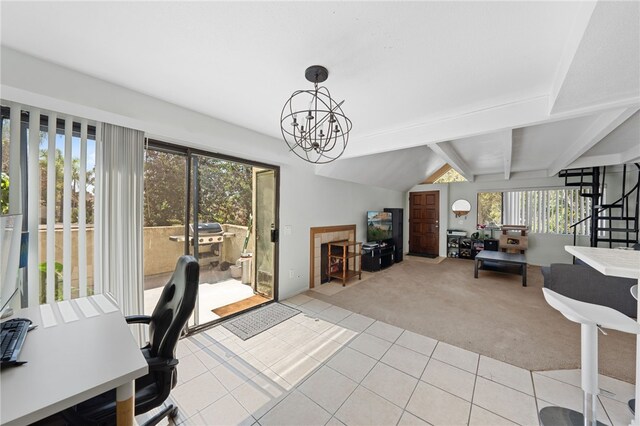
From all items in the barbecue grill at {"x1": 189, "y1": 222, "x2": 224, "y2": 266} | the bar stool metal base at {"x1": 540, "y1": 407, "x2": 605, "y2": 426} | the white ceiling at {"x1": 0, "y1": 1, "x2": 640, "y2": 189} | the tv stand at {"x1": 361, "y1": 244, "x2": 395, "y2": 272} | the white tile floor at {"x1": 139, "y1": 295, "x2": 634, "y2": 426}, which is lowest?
the white tile floor at {"x1": 139, "y1": 295, "x2": 634, "y2": 426}

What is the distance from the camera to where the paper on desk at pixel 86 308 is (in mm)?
1442

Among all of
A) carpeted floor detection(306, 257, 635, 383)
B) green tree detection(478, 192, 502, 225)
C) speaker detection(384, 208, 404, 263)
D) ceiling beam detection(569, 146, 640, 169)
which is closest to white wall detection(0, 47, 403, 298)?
speaker detection(384, 208, 404, 263)

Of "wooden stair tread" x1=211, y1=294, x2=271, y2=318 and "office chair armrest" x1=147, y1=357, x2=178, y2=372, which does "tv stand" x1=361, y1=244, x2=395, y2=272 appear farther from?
"office chair armrest" x1=147, y1=357, x2=178, y2=372

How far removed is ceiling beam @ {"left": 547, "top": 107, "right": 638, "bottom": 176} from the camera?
7.26ft

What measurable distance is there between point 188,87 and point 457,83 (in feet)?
7.22

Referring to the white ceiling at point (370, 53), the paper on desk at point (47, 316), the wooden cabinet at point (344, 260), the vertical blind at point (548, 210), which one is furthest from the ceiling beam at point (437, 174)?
the paper on desk at point (47, 316)

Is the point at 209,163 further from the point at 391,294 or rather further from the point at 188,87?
the point at 391,294

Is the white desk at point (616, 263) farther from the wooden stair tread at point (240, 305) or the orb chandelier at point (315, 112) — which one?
the wooden stair tread at point (240, 305)

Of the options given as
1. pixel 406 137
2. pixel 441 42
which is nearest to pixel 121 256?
pixel 441 42

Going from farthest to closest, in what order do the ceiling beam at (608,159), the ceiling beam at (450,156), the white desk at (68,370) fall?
1. the ceiling beam at (608,159)
2. the ceiling beam at (450,156)
3. the white desk at (68,370)

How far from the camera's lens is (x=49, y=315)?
55.6 inches

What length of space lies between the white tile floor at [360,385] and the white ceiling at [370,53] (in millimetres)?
2197

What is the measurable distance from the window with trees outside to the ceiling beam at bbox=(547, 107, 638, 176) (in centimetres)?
190

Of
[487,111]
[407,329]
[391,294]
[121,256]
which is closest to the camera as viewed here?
[121,256]
